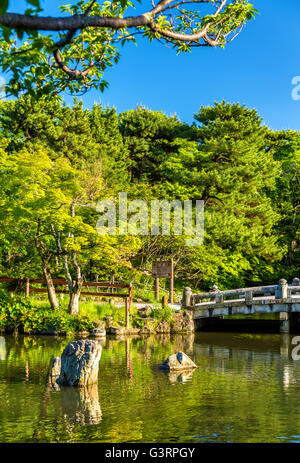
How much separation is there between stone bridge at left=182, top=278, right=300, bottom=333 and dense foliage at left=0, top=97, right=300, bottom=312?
4.01 m

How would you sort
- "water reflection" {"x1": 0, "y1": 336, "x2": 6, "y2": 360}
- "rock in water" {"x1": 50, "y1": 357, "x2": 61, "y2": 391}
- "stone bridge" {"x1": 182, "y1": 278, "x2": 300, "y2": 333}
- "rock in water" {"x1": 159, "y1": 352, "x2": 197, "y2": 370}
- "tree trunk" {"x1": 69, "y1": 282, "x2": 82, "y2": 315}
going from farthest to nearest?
"stone bridge" {"x1": 182, "y1": 278, "x2": 300, "y2": 333} < "tree trunk" {"x1": 69, "y1": 282, "x2": 82, "y2": 315} < "water reflection" {"x1": 0, "y1": 336, "x2": 6, "y2": 360} < "rock in water" {"x1": 159, "y1": 352, "x2": 197, "y2": 370} < "rock in water" {"x1": 50, "y1": 357, "x2": 61, "y2": 391}

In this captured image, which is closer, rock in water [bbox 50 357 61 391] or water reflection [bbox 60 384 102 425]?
water reflection [bbox 60 384 102 425]

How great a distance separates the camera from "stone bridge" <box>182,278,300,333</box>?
75.5 feet

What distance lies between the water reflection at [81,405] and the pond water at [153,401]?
20 millimetres

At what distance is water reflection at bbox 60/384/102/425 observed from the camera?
9.29 meters

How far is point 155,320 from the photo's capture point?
2406 cm

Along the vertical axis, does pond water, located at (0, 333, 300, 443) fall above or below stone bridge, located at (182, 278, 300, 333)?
below

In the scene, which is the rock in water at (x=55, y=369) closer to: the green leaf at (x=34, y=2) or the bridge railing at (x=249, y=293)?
the green leaf at (x=34, y=2)

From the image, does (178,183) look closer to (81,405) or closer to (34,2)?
(81,405)

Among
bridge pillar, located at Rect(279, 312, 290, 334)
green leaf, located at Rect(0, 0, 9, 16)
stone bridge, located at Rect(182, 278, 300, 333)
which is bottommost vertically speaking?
bridge pillar, located at Rect(279, 312, 290, 334)

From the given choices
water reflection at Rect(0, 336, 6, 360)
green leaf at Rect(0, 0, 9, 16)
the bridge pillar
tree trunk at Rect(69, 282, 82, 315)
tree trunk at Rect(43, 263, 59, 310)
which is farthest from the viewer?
the bridge pillar

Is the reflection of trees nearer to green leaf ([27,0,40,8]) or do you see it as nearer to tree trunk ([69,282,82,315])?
tree trunk ([69,282,82,315])

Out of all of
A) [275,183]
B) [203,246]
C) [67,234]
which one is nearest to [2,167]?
[67,234]

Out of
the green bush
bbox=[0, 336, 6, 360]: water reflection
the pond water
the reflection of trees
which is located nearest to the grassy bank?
the green bush
